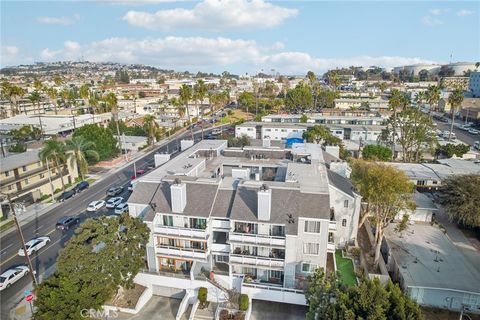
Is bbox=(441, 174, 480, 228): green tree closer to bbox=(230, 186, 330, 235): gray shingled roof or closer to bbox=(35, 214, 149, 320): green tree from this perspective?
bbox=(230, 186, 330, 235): gray shingled roof

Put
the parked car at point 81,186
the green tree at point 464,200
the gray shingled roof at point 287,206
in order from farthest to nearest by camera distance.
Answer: the parked car at point 81,186, the green tree at point 464,200, the gray shingled roof at point 287,206

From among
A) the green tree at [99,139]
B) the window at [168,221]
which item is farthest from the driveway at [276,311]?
the green tree at [99,139]

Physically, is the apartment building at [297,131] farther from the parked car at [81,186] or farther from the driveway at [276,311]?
the driveway at [276,311]

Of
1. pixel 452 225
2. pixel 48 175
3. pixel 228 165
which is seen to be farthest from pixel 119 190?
pixel 452 225

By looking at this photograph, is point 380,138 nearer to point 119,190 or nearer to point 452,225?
point 452,225

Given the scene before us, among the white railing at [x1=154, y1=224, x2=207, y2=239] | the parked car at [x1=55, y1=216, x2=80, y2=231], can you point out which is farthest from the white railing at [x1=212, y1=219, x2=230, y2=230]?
the parked car at [x1=55, y1=216, x2=80, y2=231]
